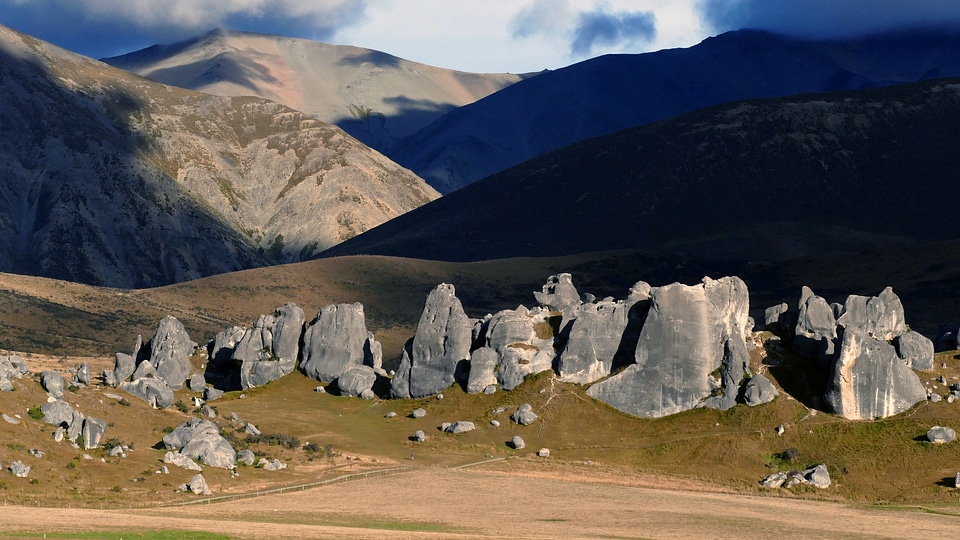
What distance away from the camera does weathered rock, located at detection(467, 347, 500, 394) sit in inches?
3957

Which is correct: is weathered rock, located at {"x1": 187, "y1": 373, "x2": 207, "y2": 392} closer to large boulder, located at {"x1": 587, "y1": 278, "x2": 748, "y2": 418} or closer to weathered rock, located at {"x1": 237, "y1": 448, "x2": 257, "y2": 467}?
weathered rock, located at {"x1": 237, "y1": 448, "x2": 257, "y2": 467}

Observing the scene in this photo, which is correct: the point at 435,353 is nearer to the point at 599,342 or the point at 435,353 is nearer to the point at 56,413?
the point at 599,342

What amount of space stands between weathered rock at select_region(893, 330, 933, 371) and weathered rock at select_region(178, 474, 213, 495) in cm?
5151

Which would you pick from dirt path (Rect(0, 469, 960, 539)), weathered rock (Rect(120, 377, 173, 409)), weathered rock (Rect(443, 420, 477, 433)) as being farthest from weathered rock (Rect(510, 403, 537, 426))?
weathered rock (Rect(120, 377, 173, 409))

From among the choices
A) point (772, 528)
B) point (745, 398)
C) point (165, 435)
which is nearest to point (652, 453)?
point (745, 398)

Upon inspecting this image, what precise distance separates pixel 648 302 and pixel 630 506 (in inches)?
1146

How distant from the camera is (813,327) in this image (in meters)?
98.9

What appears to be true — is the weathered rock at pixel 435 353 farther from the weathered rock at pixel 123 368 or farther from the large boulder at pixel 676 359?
the weathered rock at pixel 123 368

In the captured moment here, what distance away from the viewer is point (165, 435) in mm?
80938

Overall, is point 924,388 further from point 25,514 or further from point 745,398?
point 25,514

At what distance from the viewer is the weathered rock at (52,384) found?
78.7 meters

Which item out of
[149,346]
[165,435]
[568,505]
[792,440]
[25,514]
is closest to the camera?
[25,514]

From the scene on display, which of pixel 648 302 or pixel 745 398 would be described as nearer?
pixel 745 398

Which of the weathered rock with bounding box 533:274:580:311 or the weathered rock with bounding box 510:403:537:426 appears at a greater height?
the weathered rock with bounding box 533:274:580:311
